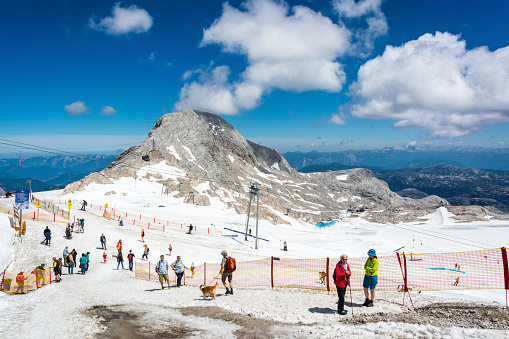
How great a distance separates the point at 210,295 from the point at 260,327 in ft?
14.1

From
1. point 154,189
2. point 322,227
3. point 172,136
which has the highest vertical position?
A: point 172,136

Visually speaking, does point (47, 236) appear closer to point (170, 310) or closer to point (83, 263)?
point (83, 263)

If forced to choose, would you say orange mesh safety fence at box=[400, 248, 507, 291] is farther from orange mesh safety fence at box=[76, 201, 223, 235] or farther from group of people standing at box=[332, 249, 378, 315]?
orange mesh safety fence at box=[76, 201, 223, 235]

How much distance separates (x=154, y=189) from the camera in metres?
70.4

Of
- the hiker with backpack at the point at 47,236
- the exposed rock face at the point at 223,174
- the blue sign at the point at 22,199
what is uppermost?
the exposed rock face at the point at 223,174

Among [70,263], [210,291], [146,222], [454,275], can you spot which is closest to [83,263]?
[70,263]

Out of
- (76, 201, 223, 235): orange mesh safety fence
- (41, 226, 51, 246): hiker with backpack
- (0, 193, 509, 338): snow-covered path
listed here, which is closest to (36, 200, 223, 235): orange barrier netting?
(76, 201, 223, 235): orange mesh safety fence

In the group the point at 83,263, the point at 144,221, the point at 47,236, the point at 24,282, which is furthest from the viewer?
the point at 144,221

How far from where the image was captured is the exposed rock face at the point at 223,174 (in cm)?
7581

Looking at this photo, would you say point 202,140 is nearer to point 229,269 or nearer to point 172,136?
point 172,136

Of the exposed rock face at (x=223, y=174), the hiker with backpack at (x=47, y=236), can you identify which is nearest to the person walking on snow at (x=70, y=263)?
the hiker with backpack at (x=47, y=236)

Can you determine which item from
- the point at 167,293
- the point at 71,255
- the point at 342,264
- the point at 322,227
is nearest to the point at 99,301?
the point at 167,293

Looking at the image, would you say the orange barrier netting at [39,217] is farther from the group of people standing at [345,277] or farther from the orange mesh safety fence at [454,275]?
the orange mesh safety fence at [454,275]

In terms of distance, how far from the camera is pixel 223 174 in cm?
10838
